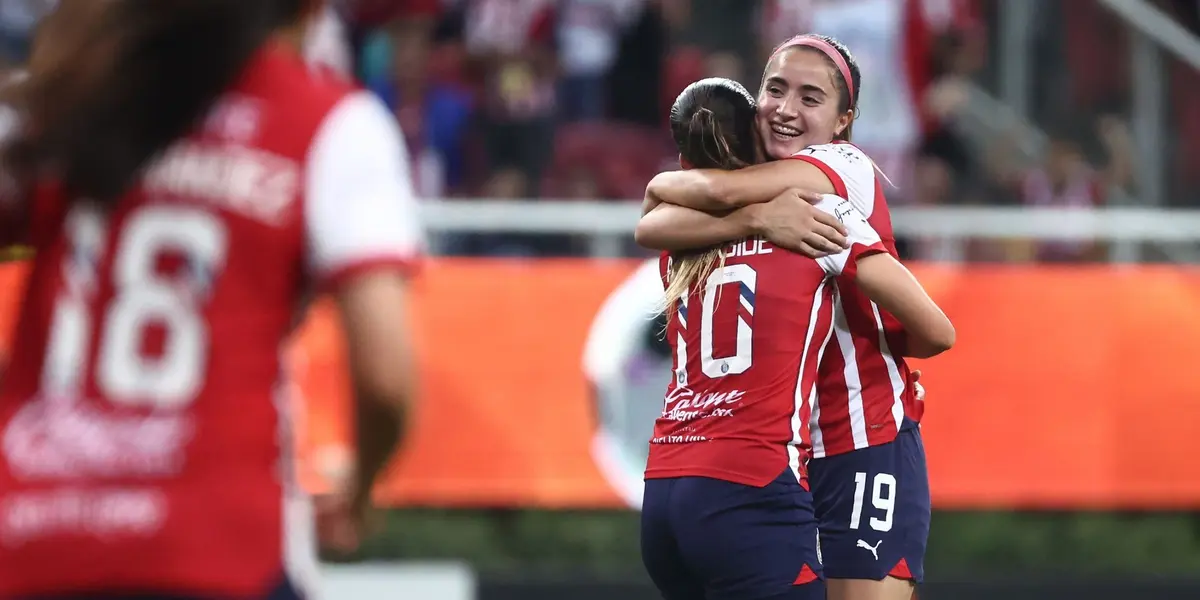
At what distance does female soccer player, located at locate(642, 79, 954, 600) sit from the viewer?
370 cm

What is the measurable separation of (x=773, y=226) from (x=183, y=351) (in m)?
1.91

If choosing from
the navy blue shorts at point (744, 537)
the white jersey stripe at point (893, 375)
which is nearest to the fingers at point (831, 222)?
the white jersey stripe at point (893, 375)

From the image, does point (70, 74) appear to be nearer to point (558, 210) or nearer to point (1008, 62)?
point (558, 210)

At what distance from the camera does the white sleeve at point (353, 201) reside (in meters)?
2.18

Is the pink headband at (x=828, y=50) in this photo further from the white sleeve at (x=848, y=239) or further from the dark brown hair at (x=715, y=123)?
the white sleeve at (x=848, y=239)

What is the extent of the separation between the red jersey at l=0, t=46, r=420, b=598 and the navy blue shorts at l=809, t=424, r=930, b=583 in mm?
2120

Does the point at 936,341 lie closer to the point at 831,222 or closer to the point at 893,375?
the point at 893,375

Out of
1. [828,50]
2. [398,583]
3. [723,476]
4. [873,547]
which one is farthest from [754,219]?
Result: [398,583]

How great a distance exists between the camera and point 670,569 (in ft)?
12.6

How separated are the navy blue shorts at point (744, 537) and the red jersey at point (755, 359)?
40 millimetres

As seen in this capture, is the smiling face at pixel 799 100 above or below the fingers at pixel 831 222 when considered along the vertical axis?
above

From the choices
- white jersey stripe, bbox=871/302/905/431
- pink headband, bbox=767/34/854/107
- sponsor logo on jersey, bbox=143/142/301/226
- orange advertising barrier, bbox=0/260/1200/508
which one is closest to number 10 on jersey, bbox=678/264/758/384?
white jersey stripe, bbox=871/302/905/431

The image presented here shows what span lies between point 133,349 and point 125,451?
0.14 m

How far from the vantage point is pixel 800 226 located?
12.3ft
